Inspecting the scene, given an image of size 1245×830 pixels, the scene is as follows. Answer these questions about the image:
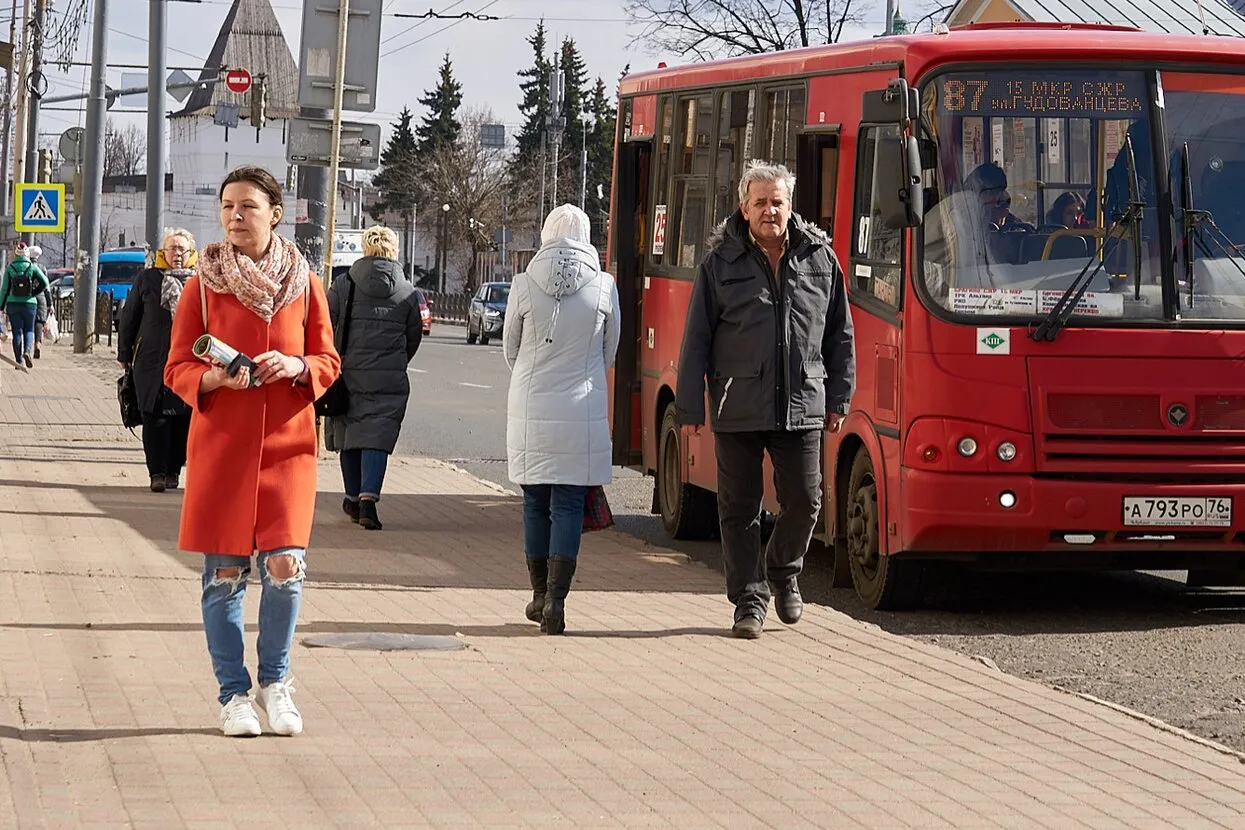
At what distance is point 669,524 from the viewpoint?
14.6 meters

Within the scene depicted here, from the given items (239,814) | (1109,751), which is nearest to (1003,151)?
(1109,751)

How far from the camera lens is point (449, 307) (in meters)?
97.4

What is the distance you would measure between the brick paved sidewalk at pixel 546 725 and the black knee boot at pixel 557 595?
105mm

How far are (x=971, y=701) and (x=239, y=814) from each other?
3.23 m

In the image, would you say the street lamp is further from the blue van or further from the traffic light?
the traffic light

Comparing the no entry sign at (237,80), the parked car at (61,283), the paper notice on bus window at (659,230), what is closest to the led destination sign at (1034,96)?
the paper notice on bus window at (659,230)

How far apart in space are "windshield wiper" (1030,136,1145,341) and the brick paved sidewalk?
1.69 meters

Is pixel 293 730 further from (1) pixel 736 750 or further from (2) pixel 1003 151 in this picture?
(2) pixel 1003 151

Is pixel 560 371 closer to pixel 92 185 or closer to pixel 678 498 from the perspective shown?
pixel 678 498

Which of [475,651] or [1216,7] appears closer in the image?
[475,651]

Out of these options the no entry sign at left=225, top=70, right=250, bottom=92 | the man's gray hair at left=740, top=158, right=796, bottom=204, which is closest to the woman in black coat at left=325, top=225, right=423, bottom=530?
the man's gray hair at left=740, top=158, right=796, bottom=204

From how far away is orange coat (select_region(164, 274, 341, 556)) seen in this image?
275 inches

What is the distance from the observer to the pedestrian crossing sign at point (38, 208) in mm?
36375

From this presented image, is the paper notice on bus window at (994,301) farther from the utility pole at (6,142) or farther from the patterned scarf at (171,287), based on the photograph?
the utility pole at (6,142)
